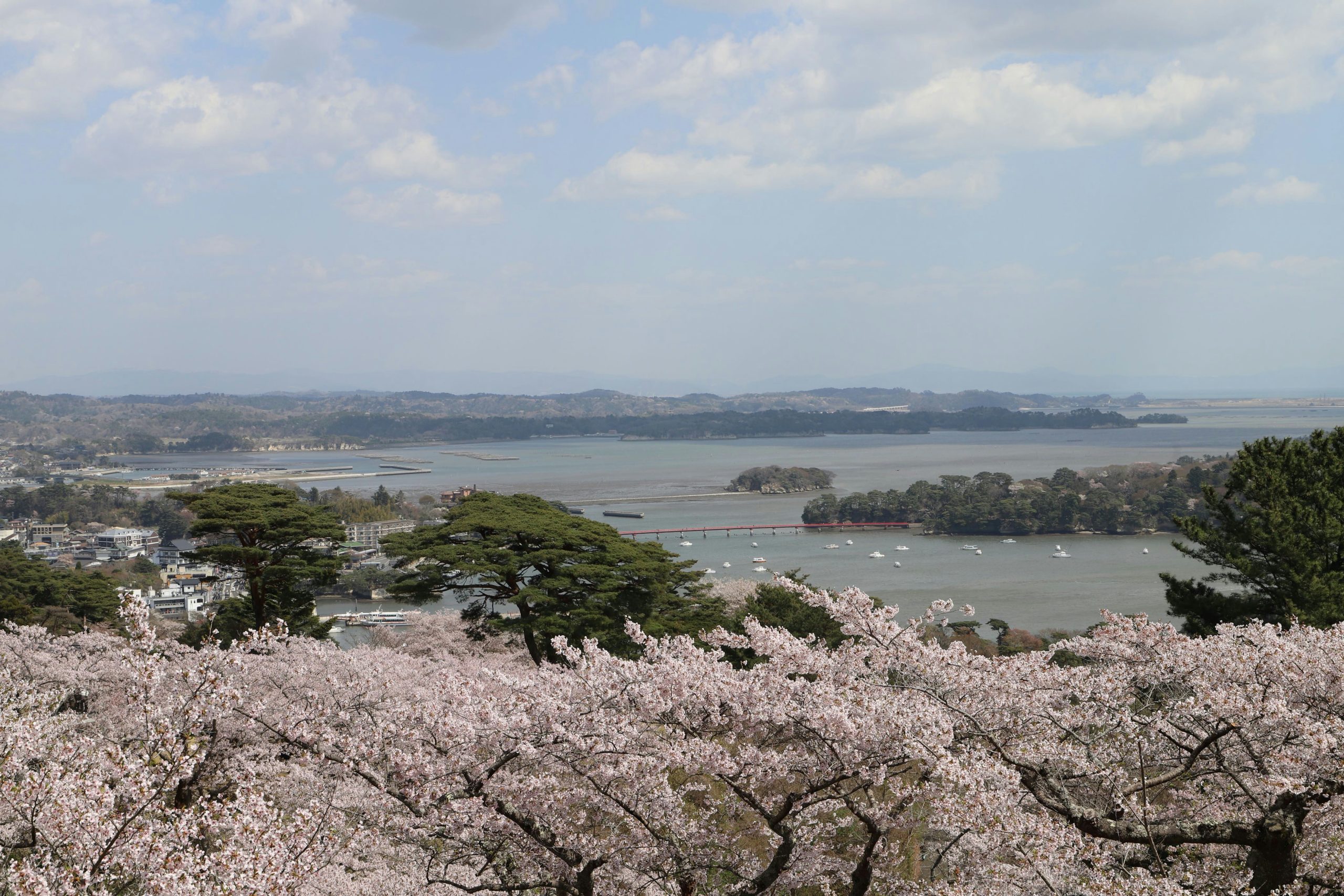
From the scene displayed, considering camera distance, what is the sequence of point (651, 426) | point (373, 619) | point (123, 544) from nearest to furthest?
point (373, 619) → point (123, 544) → point (651, 426)

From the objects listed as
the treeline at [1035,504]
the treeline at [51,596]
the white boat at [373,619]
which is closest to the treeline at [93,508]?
the white boat at [373,619]

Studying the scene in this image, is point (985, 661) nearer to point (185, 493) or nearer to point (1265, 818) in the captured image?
point (1265, 818)

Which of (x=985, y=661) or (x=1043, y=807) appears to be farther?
(x=985, y=661)

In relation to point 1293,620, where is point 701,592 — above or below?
below

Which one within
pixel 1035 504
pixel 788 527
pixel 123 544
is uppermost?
pixel 1035 504

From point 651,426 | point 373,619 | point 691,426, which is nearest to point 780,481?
point 373,619

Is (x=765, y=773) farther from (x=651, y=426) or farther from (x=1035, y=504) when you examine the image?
(x=651, y=426)

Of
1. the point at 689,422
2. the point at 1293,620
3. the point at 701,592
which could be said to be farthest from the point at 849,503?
the point at 689,422
